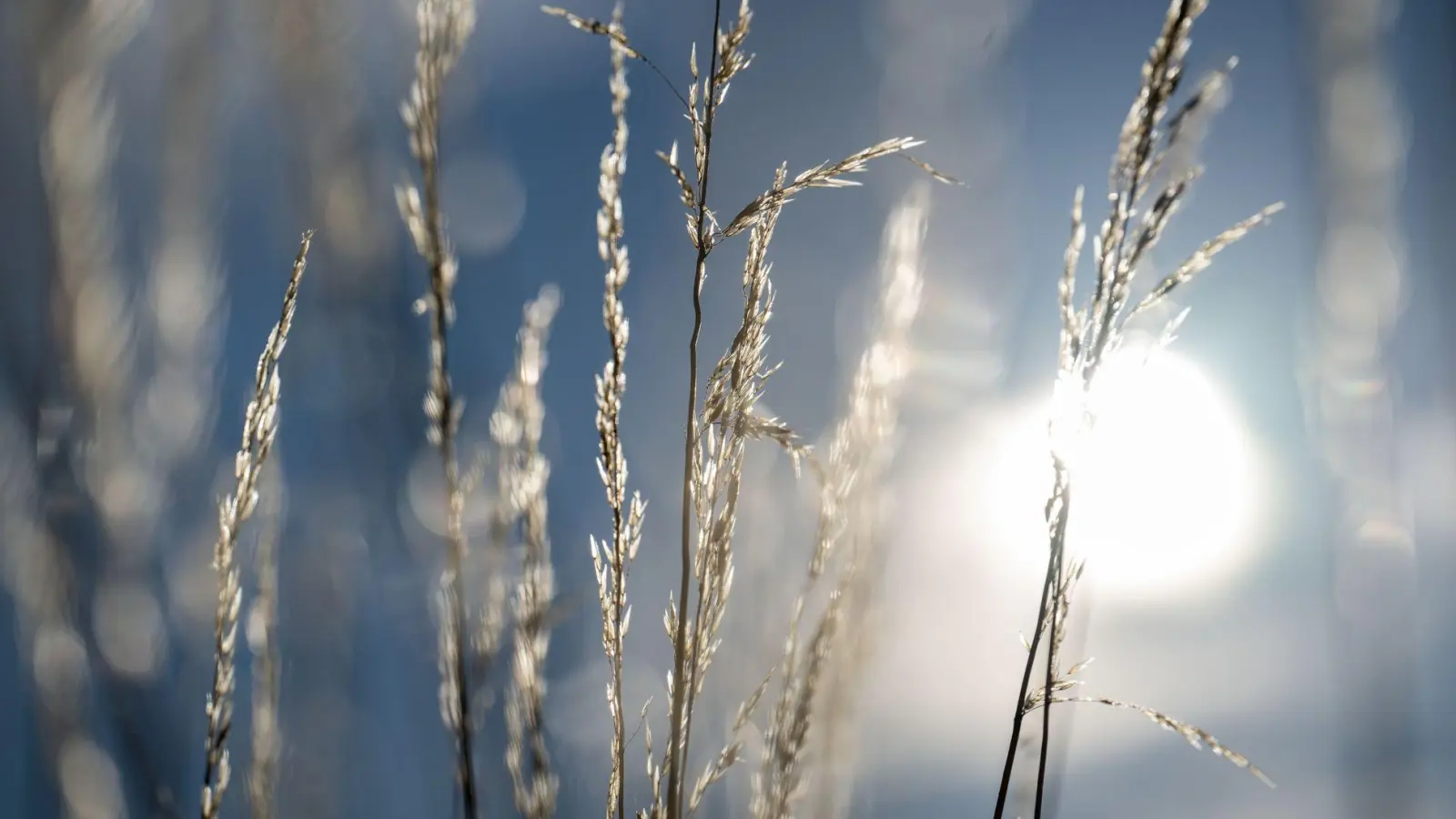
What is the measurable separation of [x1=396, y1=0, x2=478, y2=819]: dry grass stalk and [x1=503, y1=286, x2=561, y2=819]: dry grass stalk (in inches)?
3.9

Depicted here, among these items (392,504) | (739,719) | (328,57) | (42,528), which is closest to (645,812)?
(739,719)

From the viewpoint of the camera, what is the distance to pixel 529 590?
116cm

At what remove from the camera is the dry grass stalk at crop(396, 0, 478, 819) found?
964mm

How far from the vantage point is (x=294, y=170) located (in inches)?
45.6

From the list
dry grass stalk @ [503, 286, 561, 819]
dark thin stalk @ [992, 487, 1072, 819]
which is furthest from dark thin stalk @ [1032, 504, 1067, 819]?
dry grass stalk @ [503, 286, 561, 819]

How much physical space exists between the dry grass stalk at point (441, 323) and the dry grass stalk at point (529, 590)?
10 centimetres

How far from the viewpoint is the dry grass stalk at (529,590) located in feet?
3.50

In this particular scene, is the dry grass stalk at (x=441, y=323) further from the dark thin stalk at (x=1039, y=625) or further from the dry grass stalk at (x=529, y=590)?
the dark thin stalk at (x=1039, y=625)

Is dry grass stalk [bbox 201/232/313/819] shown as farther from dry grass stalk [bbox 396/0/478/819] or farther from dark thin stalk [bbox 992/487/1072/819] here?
dark thin stalk [bbox 992/487/1072/819]

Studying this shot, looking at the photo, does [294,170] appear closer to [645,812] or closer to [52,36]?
[52,36]

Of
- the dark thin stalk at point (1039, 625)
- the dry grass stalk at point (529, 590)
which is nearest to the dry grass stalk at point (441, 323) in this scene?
the dry grass stalk at point (529, 590)

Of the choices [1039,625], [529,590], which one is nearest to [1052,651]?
[1039,625]

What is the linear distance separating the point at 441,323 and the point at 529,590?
0.38m

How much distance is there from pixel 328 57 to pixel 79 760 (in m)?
0.89
